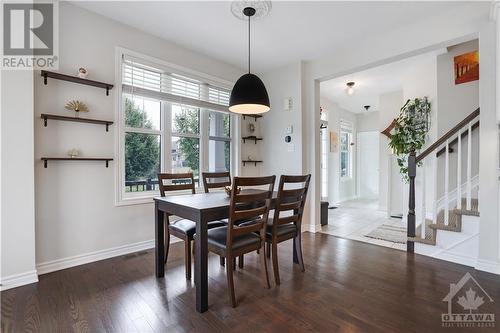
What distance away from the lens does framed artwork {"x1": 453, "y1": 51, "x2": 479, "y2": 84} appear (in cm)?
333

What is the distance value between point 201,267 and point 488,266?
2811 millimetres

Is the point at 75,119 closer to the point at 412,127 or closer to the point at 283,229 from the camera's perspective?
the point at 283,229

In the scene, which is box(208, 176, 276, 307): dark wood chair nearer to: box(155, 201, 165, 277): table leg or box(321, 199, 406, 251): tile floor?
box(155, 201, 165, 277): table leg

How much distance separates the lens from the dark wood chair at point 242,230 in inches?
70.8

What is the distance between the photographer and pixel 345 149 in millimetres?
7285

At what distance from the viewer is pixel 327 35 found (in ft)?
10.3

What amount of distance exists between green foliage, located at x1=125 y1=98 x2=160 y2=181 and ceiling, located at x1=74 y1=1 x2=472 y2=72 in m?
1.01

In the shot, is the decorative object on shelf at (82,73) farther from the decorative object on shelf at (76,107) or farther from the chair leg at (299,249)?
the chair leg at (299,249)

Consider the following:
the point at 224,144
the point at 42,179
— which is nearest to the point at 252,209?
the point at 42,179

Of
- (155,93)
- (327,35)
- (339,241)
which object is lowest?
(339,241)

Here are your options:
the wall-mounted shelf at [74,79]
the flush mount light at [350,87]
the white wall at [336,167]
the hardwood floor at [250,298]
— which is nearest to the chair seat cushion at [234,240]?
the hardwood floor at [250,298]

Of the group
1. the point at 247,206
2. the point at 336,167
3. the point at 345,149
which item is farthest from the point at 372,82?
the point at 247,206

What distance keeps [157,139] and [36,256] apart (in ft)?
5.86

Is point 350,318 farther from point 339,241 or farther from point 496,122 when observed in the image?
point 496,122
